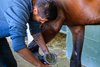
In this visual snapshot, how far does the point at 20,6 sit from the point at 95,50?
139cm

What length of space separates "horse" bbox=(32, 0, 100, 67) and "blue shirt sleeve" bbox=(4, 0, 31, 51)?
8.4 inches

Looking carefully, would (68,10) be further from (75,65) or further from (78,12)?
(75,65)

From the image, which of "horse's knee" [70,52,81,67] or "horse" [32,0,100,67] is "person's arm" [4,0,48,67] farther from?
"horse's knee" [70,52,81,67]

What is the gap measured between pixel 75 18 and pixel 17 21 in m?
0.49

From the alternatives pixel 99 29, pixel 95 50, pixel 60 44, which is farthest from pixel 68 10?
pixel 60 44

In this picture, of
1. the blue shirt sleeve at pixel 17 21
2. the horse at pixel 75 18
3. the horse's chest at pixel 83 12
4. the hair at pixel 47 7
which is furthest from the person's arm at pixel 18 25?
the horse's chest at pixel 83 12

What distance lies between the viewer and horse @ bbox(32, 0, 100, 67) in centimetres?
170

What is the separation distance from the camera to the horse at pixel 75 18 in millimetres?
1702

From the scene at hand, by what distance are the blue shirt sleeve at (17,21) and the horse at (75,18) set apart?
0.21 m

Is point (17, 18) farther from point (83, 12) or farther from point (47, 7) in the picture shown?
point (83, 12)

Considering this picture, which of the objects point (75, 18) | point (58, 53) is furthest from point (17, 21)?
point (58, 53)

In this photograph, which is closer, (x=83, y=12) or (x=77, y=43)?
(x=83, y=12)

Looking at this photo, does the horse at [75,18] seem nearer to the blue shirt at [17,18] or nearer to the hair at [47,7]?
the hair at [47,7]

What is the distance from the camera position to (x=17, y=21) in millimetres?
1403
